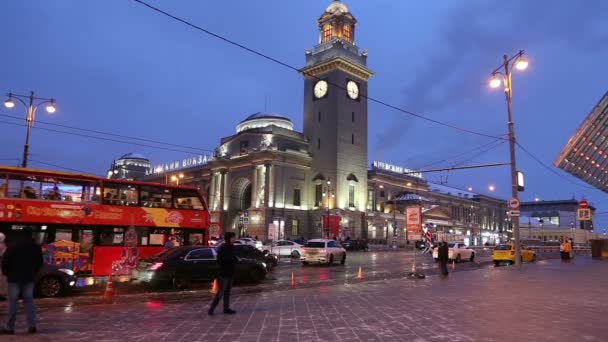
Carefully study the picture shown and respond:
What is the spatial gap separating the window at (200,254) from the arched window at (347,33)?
6539 cm

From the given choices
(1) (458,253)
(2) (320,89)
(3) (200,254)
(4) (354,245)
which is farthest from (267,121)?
(3) (200,254)

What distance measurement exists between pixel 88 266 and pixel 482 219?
113 meters

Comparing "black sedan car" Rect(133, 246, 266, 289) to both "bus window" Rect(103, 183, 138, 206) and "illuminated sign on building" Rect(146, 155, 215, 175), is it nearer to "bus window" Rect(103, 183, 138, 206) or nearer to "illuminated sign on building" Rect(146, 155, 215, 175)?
"bus window" Rect(103, 183, 138, 206)

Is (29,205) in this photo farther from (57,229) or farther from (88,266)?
(88,266)

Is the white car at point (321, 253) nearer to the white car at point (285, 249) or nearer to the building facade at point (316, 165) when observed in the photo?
the white car at point (285, 249)

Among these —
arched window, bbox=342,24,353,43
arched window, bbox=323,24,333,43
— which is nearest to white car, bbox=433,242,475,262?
arched window, bbox=342,24,353,43

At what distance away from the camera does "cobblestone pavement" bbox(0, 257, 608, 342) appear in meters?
8.63

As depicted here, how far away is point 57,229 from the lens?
1759 cm

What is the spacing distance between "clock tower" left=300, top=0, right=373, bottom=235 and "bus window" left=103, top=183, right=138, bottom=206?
1911 inches

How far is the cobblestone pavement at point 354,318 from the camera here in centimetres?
863

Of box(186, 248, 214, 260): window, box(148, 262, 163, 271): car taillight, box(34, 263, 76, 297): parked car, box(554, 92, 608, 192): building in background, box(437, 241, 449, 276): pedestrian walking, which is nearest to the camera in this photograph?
box(34, 263, 76, 297): parked car

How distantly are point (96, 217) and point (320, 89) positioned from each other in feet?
193

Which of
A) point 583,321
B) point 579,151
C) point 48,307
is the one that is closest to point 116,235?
point 48,307

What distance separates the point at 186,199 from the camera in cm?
Result: 2195
